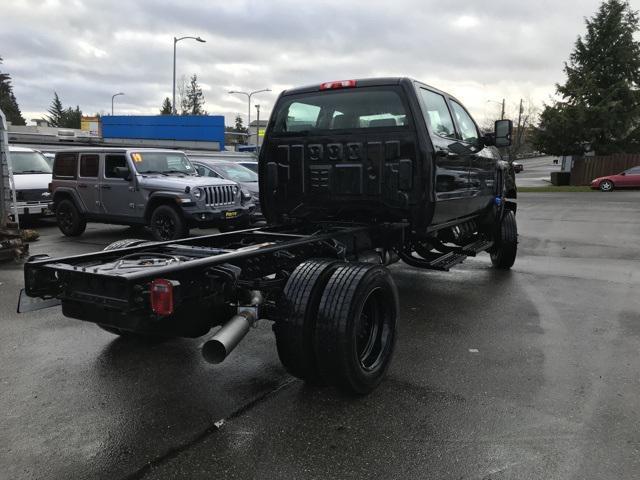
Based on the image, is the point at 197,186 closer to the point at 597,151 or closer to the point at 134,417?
the point at 134,417

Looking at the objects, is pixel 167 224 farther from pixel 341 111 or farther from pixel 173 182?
pixel 341 111

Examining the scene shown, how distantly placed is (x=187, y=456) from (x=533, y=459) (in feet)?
6.14

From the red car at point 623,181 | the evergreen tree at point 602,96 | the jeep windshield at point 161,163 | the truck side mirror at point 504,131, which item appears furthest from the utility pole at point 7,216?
the evergreen tree at point 602,96

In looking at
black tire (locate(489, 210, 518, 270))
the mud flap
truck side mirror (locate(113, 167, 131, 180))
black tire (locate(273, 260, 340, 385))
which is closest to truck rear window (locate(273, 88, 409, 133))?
black tire (locate(273, 260, 340, 385))

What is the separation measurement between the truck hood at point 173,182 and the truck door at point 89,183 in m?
1.26

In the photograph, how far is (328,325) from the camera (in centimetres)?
333

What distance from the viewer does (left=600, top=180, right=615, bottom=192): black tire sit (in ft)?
91.2

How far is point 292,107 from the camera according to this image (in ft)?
18.6

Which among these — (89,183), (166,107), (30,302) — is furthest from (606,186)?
(166,107)

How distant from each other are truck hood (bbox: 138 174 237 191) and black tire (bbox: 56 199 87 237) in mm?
1961

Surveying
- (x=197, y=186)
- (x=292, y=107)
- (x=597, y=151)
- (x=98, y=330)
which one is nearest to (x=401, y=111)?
(x=292, y=107)

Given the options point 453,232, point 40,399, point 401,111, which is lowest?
point 40,399

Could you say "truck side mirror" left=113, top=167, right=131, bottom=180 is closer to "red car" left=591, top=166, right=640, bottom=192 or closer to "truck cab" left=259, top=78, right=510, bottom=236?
"truck cab" left=259, top=78, right=510, bottom=236

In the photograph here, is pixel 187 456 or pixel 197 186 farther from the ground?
pixel 197 186
